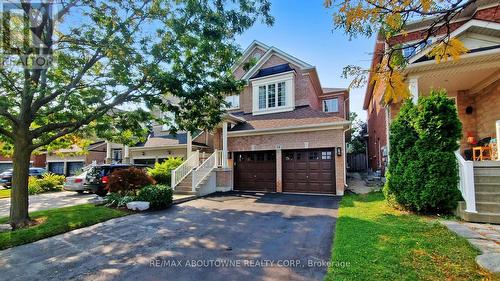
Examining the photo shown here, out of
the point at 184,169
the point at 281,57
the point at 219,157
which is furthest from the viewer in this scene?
the point at 281,57

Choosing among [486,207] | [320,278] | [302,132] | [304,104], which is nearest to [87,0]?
[320,278]

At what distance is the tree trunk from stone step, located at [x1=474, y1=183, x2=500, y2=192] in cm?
1272

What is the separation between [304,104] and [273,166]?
4.30 m

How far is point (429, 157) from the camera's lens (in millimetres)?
6961

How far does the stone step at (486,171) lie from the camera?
6844mm

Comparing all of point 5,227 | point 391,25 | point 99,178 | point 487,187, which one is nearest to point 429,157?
point 487,187

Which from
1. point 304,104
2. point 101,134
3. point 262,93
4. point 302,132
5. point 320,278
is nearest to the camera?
point 320,278

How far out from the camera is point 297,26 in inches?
281

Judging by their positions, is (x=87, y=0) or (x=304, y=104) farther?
(x=304, y=104)

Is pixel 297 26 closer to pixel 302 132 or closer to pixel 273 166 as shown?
pixel 302 132

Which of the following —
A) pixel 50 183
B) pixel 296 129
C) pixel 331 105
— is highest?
pixel 331 105

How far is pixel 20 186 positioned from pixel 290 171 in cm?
1088

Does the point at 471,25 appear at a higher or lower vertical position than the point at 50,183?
higher

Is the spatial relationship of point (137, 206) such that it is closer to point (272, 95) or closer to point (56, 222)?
point (56, 222)
